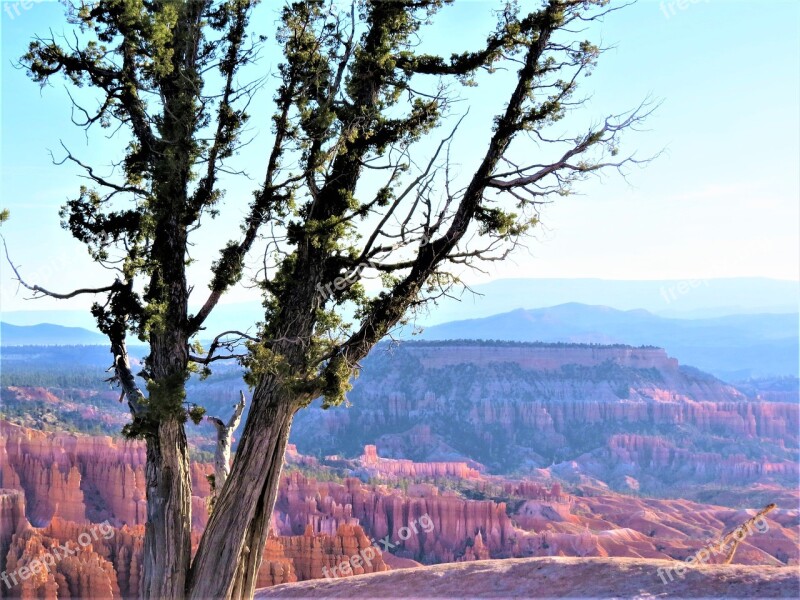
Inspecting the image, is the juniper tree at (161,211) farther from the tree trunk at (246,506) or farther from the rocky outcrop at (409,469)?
the rocky outcrop at (409,469)

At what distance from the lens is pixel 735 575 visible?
13.7m

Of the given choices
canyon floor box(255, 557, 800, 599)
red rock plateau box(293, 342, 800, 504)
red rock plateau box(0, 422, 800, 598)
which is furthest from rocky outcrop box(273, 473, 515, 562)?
canyon floor box(255, 557, 800, 599)

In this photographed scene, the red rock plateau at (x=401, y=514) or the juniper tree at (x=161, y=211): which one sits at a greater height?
the juniper tree at (x=161, y=211)

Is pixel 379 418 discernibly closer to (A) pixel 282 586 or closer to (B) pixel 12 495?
(B) pixel 12 495

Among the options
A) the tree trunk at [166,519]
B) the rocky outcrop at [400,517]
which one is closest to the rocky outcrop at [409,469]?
the rocky outcrop at [400,517]

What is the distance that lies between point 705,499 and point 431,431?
2883cm

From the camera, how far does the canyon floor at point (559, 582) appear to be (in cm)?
1333

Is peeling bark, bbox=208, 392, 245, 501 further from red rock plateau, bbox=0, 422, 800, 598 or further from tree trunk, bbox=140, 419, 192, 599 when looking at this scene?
red rock plateau, bbox=0, 422, 800, 598

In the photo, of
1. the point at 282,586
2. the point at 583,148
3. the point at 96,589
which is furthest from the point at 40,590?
the point at 583,148

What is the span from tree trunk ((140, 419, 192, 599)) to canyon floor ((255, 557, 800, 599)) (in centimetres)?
590

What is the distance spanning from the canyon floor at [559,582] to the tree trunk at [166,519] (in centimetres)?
590

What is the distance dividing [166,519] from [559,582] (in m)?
6.62

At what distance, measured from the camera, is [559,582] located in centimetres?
1511

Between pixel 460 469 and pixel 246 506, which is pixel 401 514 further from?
pixel 246 506
